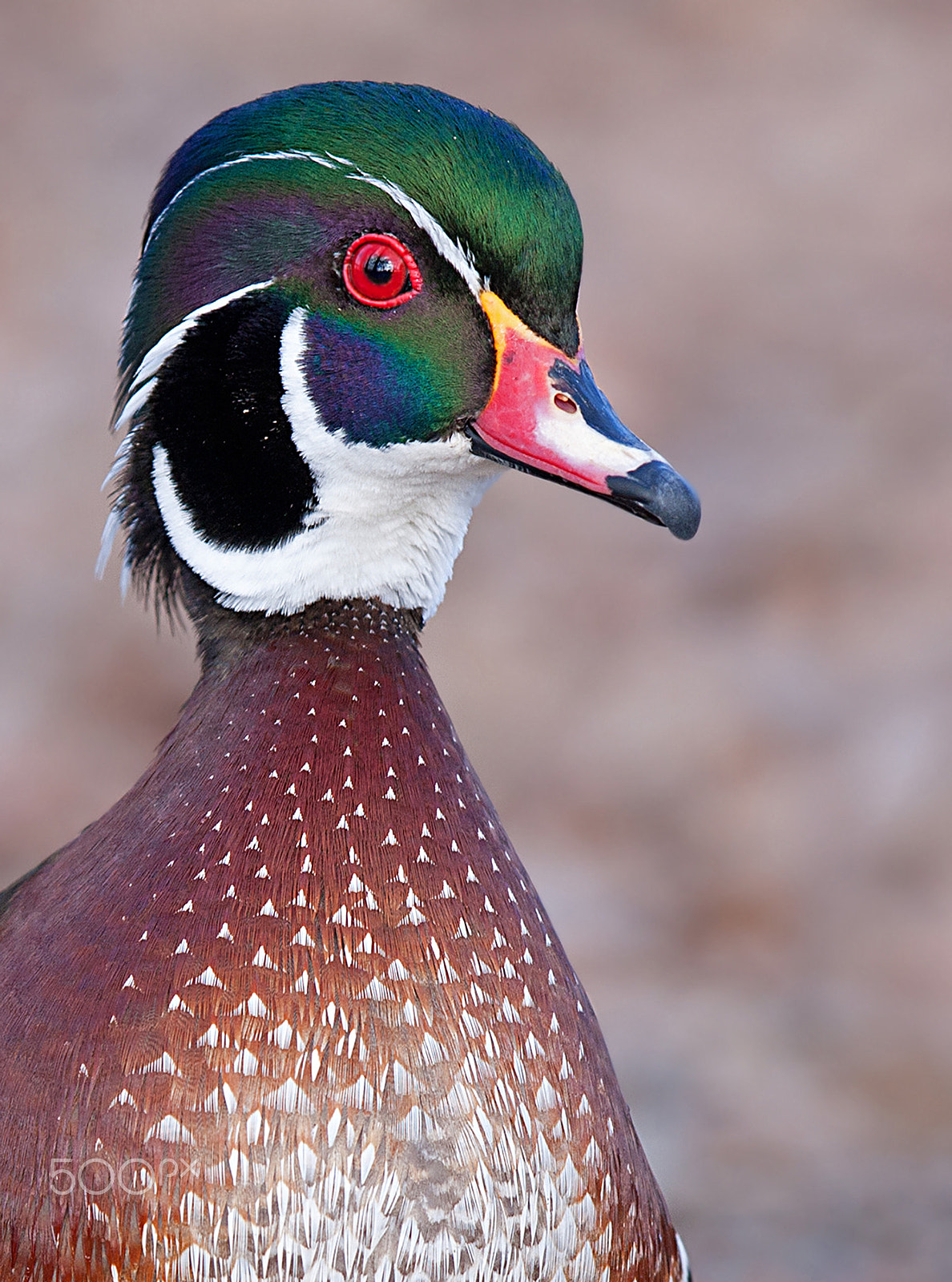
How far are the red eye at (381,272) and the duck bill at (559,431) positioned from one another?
6cm

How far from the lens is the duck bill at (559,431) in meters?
1.28

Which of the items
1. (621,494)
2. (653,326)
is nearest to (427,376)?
(621,494)

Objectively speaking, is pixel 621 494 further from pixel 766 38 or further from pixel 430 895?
pixel 766 38

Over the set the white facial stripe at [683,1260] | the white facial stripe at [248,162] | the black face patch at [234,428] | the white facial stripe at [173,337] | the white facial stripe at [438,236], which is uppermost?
the white facial stripe at [248,162]

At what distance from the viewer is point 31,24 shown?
17.3 feet

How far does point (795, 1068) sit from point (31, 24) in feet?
13.5

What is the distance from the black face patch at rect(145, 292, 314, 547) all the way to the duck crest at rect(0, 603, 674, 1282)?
0.11 metres

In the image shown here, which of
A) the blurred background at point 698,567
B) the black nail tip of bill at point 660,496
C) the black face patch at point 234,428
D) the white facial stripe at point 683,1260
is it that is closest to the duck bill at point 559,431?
the black nail tip of bill at point 660,496

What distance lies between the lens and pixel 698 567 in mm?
4453

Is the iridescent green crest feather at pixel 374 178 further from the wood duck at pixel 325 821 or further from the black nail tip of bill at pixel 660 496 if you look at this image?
the black nail tip of bill at pixel 660 496

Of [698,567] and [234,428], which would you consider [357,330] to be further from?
[698,567]

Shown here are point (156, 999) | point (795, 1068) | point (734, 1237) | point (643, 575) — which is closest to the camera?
point (156, 999)

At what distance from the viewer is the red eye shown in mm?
1305

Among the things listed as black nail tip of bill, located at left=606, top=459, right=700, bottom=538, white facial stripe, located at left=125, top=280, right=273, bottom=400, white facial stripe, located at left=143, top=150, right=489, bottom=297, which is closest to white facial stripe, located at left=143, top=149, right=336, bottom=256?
white facial stripe, located at left=143, top=150, right=489, bottom=297
